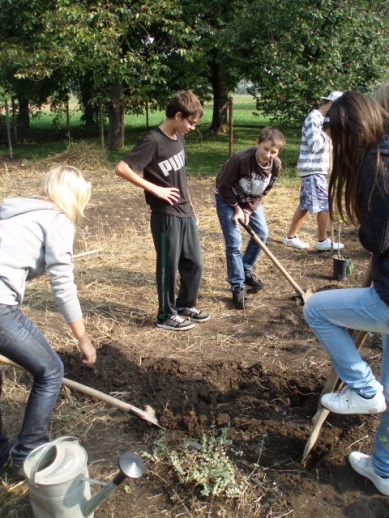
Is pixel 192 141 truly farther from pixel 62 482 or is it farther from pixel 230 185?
pixel 62 482

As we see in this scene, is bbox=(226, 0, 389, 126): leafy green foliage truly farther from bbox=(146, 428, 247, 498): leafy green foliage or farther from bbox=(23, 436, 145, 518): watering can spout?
bbox=(23, 436, 145, 518): watering can spout

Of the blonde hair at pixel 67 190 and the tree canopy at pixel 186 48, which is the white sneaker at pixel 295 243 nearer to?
the blonde hair at pixel 67 190

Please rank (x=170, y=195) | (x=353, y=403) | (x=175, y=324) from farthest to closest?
(x=175, y=324), (x=170, y=195), (x=353, y=403)

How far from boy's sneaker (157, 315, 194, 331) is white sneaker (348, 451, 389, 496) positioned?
6.83ft

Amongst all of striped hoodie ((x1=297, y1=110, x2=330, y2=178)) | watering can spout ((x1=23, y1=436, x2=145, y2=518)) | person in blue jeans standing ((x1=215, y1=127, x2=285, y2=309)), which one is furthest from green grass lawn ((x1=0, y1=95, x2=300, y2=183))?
watering can spout ((x1=23, y1=436, x2=145, y2=518))

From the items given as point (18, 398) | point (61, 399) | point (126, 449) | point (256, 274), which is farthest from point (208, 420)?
point (256, 274)

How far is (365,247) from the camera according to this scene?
2195 millimetres

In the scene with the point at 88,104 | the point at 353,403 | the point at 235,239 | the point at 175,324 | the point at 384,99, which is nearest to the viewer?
the point at 384,99

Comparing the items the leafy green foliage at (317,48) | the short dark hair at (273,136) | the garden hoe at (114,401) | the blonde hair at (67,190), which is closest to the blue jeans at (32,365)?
the garden hoe at (114,401)

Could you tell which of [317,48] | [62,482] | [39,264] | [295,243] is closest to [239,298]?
[295,243]

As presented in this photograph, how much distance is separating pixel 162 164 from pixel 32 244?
6.11ft

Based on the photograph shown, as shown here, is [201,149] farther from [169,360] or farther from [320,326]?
[320,326]

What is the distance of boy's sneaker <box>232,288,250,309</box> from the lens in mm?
5082

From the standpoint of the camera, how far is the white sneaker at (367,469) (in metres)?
2.66
